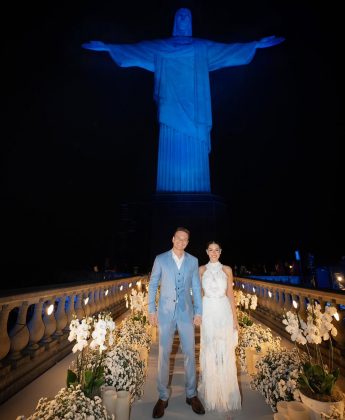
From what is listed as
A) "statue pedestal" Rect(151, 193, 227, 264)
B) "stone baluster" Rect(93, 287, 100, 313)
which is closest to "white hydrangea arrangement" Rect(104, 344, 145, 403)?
"stone baluster" Rect(93, 287, 100, 313)

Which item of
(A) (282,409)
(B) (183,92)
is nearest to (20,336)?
(A) (282,409)

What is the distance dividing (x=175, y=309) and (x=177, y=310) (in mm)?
34

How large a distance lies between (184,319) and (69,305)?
3508 millimetres

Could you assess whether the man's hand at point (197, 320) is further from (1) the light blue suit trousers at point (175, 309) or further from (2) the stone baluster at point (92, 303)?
(2) the stone baluster at point (92, 303)

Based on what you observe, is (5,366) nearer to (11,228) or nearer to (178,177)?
(178,177)

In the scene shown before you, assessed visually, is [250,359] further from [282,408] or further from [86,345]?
[86,345]

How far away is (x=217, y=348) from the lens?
156 inches

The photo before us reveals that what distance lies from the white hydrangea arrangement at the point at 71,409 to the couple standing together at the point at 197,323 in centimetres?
117

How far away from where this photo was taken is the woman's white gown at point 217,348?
3.76 m

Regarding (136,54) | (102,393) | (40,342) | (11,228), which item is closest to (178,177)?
(136,54)

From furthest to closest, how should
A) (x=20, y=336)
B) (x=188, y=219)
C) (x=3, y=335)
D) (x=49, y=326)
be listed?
(x=188, y=219) → (x=49, y=326) → (x=20, y=336) → (x=3, y=335)

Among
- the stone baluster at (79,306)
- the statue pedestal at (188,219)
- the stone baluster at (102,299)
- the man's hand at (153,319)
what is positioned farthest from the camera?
the statue pedestal at (188,219)

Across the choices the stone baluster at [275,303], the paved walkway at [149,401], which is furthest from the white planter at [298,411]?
the stone baluster at [275,303]

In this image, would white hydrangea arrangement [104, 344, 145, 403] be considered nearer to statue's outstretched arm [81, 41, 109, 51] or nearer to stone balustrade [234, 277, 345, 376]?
stone balustrade [234, 277, 345, 376]
